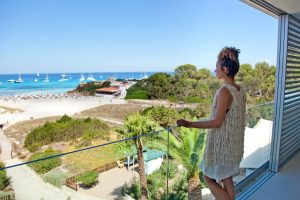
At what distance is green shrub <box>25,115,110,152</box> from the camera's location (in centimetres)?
2131

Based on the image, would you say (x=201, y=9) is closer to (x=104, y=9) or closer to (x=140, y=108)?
(x=104, y=9)

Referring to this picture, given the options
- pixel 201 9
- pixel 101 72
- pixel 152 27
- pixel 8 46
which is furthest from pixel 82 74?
pixel 201 9

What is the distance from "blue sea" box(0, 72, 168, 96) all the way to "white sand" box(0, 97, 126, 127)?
173 centimetres

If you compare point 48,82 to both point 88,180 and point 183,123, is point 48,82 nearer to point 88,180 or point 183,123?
point 88,180

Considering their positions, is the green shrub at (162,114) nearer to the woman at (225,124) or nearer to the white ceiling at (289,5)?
the white ceiling at (289,5)

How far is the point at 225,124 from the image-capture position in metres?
1.80

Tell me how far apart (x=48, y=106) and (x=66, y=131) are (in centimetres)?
466

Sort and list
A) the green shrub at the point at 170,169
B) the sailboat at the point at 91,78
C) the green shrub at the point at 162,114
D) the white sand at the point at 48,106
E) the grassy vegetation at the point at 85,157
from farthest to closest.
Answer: the sailboat at the point at 91,78 < the white sand at the point at 48,106 < the green shrub at the point at 162,114 < the green shrub at the point at 170,169 < the grassy vegetation at the point at 85,157

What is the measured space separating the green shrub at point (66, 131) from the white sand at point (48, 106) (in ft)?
3.83

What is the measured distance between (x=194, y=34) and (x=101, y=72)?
1358 cm

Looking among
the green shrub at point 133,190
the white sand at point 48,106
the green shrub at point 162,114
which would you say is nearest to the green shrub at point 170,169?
the green shrub at point 133,190

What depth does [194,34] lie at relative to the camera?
116 feet

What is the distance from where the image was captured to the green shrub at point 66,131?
21312 millimetres

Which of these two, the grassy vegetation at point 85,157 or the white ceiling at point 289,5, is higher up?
the white ceiling at point 289,5
